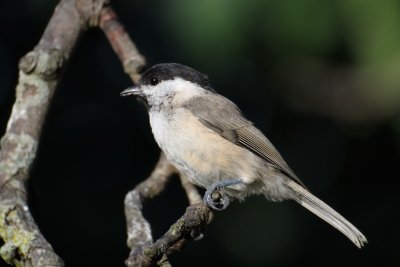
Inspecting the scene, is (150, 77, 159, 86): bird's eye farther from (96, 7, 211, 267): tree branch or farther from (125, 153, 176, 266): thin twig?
(125, 153, 176, 266): thin twig

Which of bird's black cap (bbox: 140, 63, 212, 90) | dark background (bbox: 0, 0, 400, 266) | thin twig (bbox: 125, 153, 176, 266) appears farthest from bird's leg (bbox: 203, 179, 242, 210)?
dark background (bbox: 0, 0, 400, 266)

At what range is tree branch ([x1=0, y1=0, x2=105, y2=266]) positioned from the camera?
2.69 metres

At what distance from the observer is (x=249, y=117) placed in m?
5.29

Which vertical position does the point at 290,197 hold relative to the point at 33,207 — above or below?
below

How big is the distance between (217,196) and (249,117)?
212 centimetres

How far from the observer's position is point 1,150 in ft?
10.3

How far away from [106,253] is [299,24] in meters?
2.56

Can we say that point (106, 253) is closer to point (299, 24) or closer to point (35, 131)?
point (35, 131)

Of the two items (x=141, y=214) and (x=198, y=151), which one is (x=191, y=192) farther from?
(x=141, y=214)

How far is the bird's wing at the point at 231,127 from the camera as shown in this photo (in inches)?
143

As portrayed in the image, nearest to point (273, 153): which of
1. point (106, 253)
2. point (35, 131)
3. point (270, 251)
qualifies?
point (35, 131)

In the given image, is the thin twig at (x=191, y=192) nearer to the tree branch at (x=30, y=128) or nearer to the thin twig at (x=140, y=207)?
the thin twig at (x=140, y=207)

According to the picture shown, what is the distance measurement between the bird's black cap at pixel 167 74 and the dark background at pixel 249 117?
2.86 ft

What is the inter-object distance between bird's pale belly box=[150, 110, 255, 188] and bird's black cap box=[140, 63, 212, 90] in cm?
20
